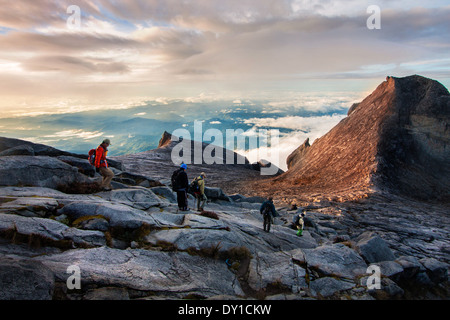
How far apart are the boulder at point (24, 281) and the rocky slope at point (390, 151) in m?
37.3

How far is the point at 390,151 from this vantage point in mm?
46219

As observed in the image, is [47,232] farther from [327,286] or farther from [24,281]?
[327,286]

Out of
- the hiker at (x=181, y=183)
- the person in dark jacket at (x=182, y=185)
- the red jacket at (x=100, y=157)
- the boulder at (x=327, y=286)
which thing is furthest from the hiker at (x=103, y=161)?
the boulder at (x=327, y=286)

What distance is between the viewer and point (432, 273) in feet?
46.4

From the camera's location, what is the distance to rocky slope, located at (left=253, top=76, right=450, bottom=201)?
4200cm

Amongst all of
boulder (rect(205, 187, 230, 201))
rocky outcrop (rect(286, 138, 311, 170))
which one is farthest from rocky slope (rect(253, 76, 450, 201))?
boulder (rect(205, 187, 230, 201))

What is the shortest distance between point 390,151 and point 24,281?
53.5 m

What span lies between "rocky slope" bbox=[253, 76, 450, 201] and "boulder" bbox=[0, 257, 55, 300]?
123 feet

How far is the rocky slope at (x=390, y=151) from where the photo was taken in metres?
42.0

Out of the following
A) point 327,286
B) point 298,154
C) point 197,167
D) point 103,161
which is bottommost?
point 197,167

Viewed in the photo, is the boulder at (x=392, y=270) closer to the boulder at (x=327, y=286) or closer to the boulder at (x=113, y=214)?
the boulder at (x=327, y=286)

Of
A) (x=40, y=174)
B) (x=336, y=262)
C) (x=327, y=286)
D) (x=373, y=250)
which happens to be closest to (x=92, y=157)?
(x=40, y=174)

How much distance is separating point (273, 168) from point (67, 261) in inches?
3289
